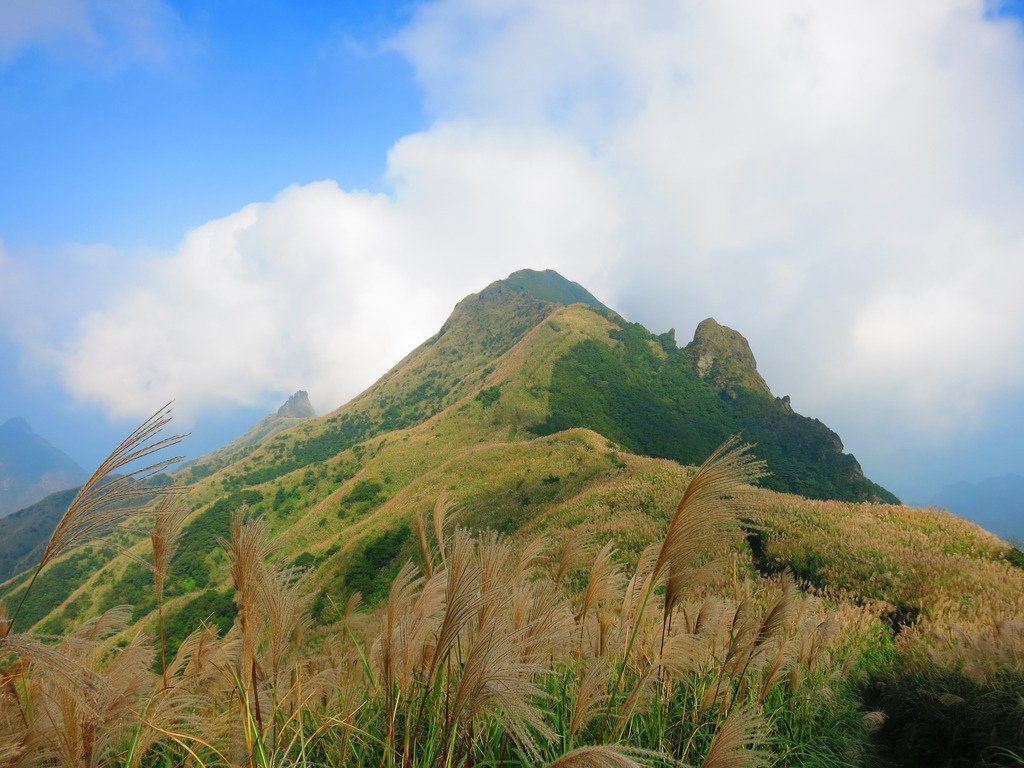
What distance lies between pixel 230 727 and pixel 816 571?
356 inches

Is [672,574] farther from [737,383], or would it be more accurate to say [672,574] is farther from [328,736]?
[737,383]

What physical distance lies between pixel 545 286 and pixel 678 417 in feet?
342

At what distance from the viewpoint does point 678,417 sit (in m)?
71.7

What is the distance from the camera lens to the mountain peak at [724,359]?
276 feet

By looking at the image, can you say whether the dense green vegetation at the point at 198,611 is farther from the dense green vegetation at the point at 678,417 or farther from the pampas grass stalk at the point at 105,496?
the pampas grass stalk at the point at 105,496

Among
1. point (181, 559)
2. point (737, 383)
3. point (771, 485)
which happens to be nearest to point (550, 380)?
point (771, 485)

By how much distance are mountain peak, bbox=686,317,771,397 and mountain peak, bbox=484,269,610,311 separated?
159 ft

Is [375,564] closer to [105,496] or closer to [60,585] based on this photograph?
[105,496]

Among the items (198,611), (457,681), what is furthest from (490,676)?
(198,611)

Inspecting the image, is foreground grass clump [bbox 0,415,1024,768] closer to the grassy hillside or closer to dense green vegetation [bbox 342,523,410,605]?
the grassy hillside

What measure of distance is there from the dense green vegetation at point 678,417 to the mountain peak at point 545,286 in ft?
195

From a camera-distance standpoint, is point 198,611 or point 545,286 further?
point 545,286

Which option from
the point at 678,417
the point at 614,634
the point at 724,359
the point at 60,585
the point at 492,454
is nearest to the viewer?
the point at 614,634

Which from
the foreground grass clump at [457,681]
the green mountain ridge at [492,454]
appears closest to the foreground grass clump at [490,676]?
the foreground grass clump at [457,681]
